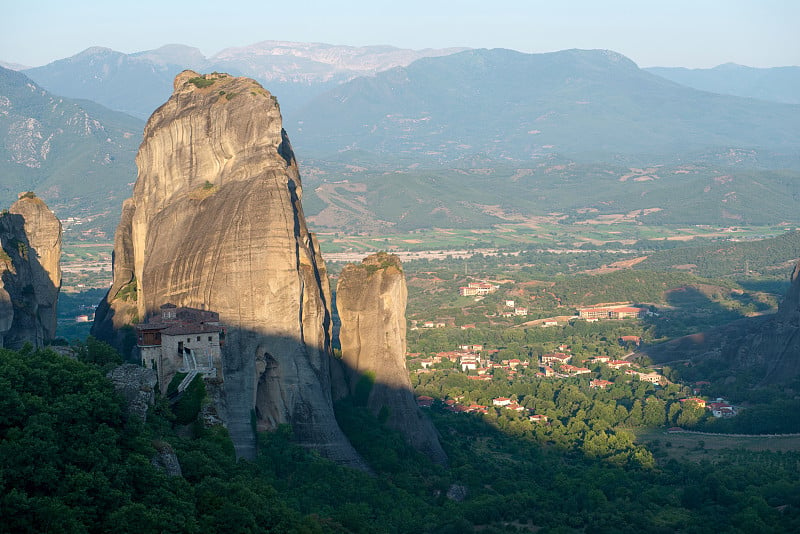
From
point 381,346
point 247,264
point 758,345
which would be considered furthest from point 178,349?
point 758,345

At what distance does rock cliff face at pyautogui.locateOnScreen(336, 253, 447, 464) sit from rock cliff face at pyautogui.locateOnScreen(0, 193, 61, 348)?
50.6ft

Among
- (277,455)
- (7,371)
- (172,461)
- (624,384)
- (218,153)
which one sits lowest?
(624,384)

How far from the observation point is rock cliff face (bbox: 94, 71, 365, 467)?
52969 millimetres

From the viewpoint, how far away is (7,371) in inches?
1422

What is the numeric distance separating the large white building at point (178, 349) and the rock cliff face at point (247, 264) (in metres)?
1.77

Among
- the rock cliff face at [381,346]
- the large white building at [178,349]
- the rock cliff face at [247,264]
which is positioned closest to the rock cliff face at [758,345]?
the rock cliff face at [381,346]

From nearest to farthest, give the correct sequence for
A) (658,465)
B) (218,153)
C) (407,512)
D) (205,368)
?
1. (205,368)
2. (407,512)
3. (218,153)
4. (658,465)

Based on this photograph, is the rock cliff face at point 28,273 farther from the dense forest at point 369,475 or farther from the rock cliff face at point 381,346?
the rock cliff face at point 381,346

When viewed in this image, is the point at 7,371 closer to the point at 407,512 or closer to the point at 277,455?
the point at 277,455

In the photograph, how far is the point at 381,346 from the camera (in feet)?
205

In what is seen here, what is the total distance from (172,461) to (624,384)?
69.4m

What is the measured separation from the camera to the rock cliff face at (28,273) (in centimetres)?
5891

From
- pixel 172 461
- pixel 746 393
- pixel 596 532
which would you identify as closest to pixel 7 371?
pixel 172 461

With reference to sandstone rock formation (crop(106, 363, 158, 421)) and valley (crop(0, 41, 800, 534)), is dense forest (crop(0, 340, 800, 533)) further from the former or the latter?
sandstone rock formation (crop(106, 363, 158, 421))
